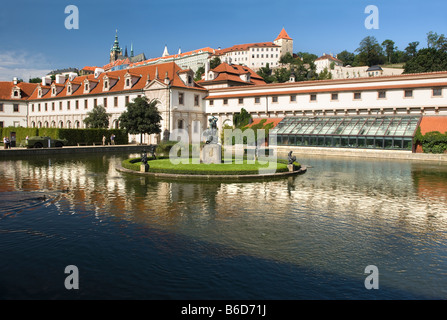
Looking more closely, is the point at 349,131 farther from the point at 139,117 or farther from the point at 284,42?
the point at 284,42

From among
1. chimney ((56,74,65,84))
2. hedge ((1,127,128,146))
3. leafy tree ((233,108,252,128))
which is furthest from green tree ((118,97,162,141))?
chimney ((56,74,65,84))

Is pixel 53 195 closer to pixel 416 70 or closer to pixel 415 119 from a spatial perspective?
pixel 415 119

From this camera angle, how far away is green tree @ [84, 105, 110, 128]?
200 ft

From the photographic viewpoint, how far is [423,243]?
970 cm

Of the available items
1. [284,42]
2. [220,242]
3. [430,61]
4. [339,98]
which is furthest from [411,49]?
[220,242]

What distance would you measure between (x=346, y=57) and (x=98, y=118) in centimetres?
13927

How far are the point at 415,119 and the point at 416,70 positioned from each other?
54.4 metres

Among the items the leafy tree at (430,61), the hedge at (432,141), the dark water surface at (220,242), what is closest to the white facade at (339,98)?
the hedge at (432,141)

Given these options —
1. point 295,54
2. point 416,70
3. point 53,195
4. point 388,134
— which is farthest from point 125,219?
point 295,54

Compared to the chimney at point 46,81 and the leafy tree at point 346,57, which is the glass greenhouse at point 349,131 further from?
the leafy tree at point 346,57

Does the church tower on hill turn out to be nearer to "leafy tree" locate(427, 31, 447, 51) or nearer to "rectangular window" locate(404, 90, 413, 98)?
"leafy tree" locate(427, 31, 447, 51)

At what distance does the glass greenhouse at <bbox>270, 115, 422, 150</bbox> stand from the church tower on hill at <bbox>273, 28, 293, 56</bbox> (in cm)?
11432

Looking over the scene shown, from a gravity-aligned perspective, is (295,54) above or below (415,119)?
above

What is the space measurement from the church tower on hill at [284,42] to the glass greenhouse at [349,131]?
114316 mm
